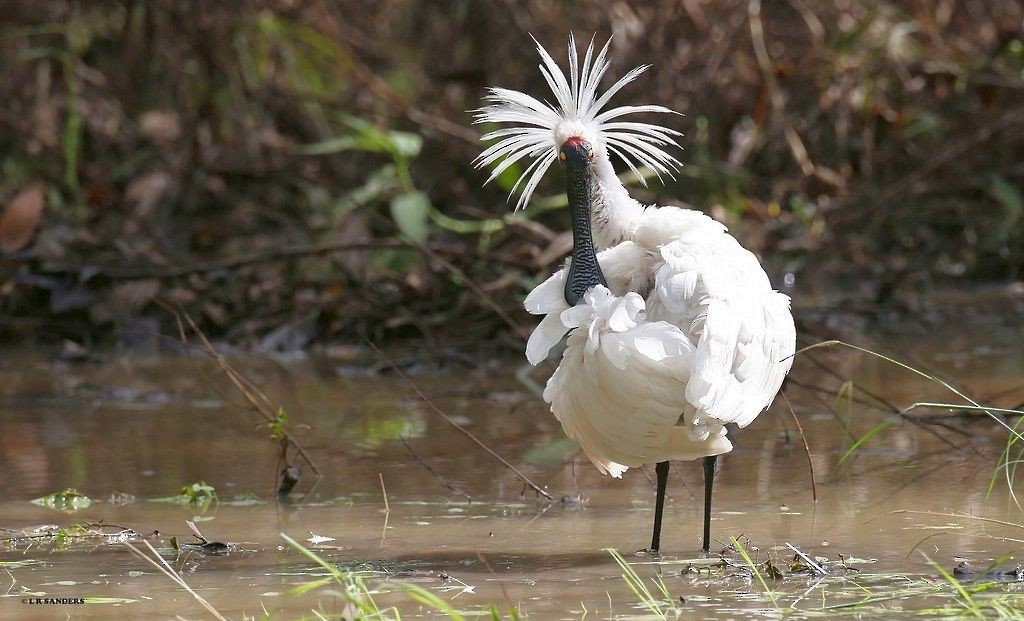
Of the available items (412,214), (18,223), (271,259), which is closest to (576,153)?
(271,259)

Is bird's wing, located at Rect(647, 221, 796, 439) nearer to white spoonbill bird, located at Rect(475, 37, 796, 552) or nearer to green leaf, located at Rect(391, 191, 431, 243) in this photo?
white spoonbill bird, located at Rect(475, 37, 796, 552)

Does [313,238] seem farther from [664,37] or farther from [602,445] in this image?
[602,445]

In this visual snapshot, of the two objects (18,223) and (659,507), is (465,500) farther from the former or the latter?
(18,223)

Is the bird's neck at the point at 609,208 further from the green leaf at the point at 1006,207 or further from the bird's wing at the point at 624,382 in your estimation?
the green leaf at the point at 1006,207

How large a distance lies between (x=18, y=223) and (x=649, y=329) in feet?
20.8

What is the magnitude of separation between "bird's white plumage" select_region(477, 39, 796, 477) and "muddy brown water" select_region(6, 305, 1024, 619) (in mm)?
377

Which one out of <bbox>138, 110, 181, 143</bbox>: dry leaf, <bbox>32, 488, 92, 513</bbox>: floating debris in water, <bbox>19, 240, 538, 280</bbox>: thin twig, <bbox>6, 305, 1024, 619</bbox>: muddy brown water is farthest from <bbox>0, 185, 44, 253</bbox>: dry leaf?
<bbox>32, 488, 92, 513</bbox>: floating debris in water

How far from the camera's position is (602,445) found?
13.4 feet

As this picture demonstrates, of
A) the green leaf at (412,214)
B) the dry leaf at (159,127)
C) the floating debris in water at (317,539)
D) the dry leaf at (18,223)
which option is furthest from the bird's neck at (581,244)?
the dry leaf at (159,127)

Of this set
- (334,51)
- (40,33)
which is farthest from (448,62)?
(40,33)

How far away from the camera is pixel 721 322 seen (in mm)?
3939

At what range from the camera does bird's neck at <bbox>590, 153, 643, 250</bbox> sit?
4.73 meters

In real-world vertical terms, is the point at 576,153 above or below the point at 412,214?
below

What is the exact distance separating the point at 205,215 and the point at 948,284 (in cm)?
540
